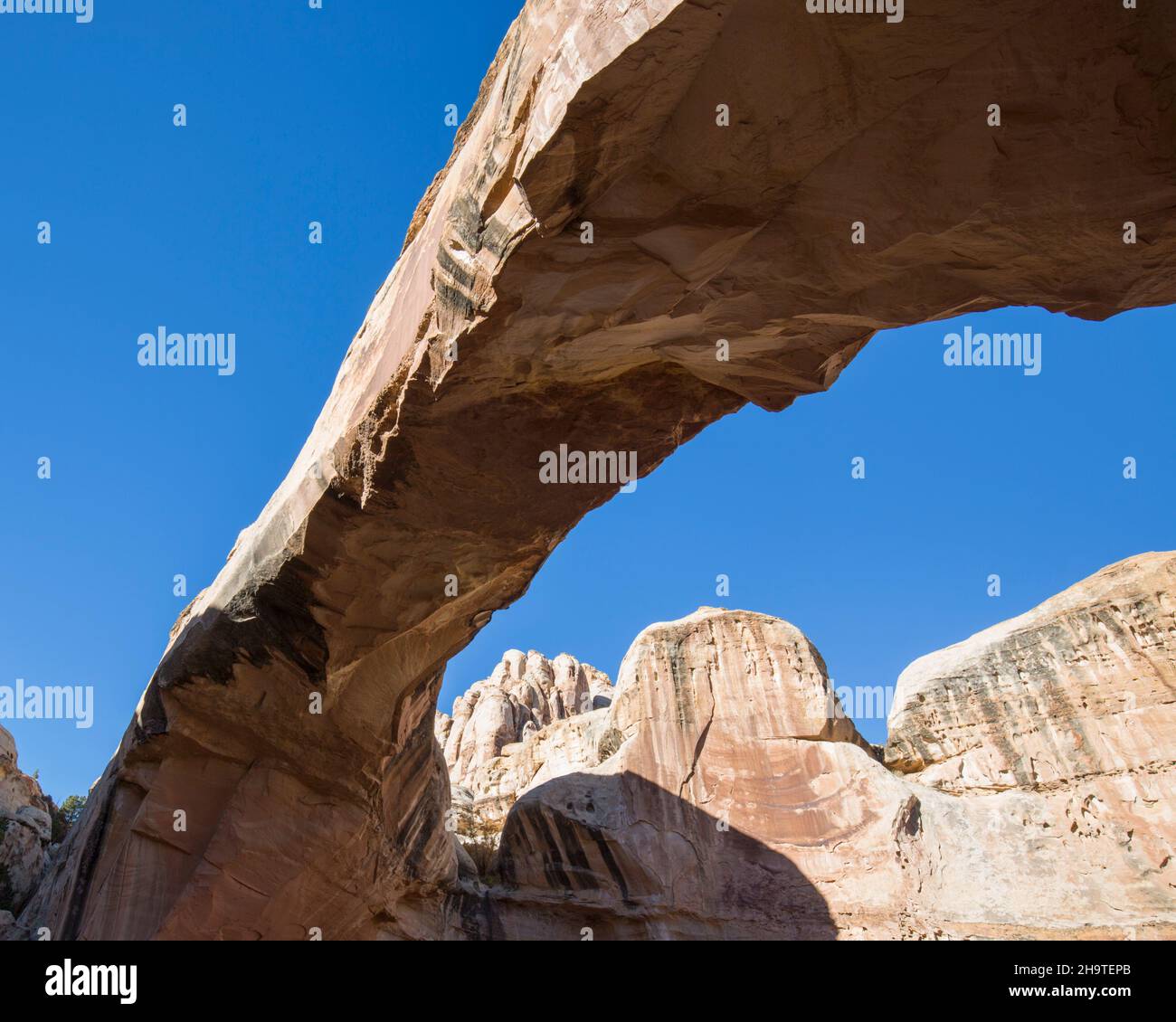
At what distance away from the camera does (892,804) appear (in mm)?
20562

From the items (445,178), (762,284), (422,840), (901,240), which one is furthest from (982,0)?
(422,840)

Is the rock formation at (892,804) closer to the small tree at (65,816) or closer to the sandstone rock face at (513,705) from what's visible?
the small tree at (65,816)

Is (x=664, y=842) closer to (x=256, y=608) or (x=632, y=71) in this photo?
(x=256, y=608)

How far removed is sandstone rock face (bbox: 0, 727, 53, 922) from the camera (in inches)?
623

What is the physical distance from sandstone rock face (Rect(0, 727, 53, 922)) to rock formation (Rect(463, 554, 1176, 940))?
821 cm

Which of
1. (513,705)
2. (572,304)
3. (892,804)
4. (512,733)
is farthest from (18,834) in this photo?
(513,705)

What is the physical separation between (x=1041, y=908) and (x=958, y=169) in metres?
17.6

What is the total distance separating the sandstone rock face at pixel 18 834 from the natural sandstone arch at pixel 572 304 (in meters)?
2.97

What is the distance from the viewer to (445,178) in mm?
8875

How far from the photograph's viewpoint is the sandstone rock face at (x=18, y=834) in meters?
15.8

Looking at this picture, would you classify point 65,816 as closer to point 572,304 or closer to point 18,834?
point 18,834

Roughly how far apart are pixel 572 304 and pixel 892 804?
17.3 meters

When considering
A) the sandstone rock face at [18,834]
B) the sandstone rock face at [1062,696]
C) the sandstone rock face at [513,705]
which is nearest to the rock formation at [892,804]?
the sandstone rock face at [1062,696]

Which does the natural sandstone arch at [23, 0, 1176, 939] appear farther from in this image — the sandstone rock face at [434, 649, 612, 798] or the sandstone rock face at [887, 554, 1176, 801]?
the sandstone rock face at [434, 649, 612, 798]
